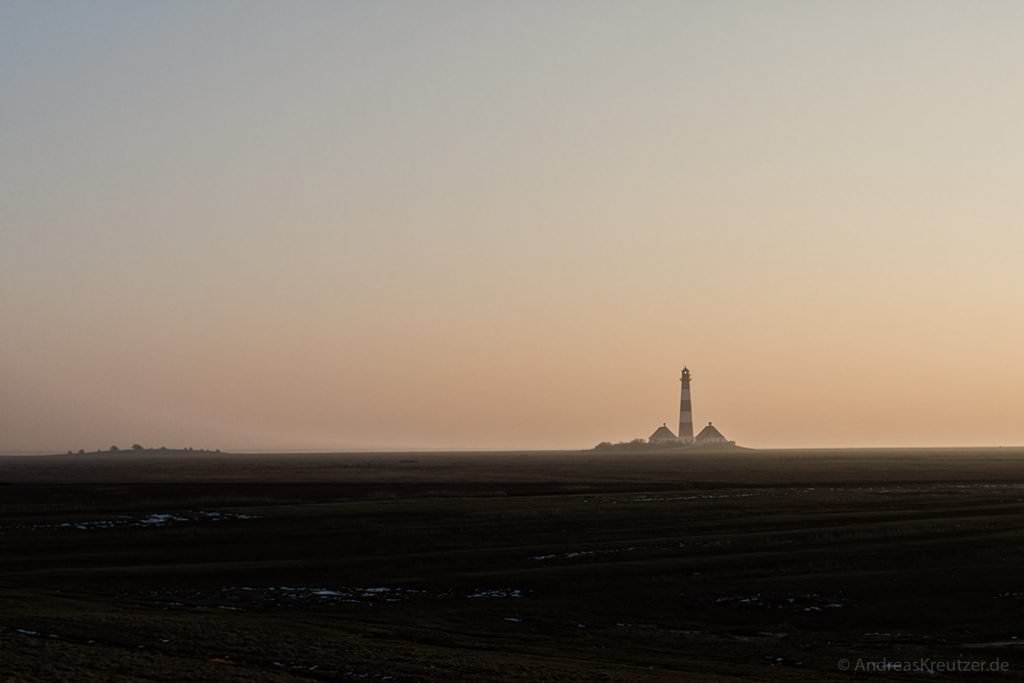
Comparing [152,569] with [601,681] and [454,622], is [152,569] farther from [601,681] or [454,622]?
[601,681]

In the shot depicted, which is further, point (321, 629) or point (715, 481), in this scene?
point (715, 481)

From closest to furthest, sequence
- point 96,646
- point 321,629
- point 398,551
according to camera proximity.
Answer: point 96,646, point 321,629, point 398,551

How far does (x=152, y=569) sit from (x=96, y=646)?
64.6ft

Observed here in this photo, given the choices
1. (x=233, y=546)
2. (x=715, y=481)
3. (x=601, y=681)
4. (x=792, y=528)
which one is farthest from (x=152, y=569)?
(x=715, y=481)

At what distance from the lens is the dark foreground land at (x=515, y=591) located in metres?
26.1

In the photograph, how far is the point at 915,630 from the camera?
106ft

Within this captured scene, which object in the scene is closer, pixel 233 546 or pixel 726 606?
pixel 726 606

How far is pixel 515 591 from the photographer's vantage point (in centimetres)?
3947

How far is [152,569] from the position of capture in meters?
45.4

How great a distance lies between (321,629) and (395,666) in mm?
6377

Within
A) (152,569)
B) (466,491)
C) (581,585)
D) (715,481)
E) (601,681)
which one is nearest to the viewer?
(601,681)

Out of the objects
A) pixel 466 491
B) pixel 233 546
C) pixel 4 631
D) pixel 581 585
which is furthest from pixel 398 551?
pixel 466 491

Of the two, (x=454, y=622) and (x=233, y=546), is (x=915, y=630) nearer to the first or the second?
(x=454, y=622)

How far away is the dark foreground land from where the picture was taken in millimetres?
26125
